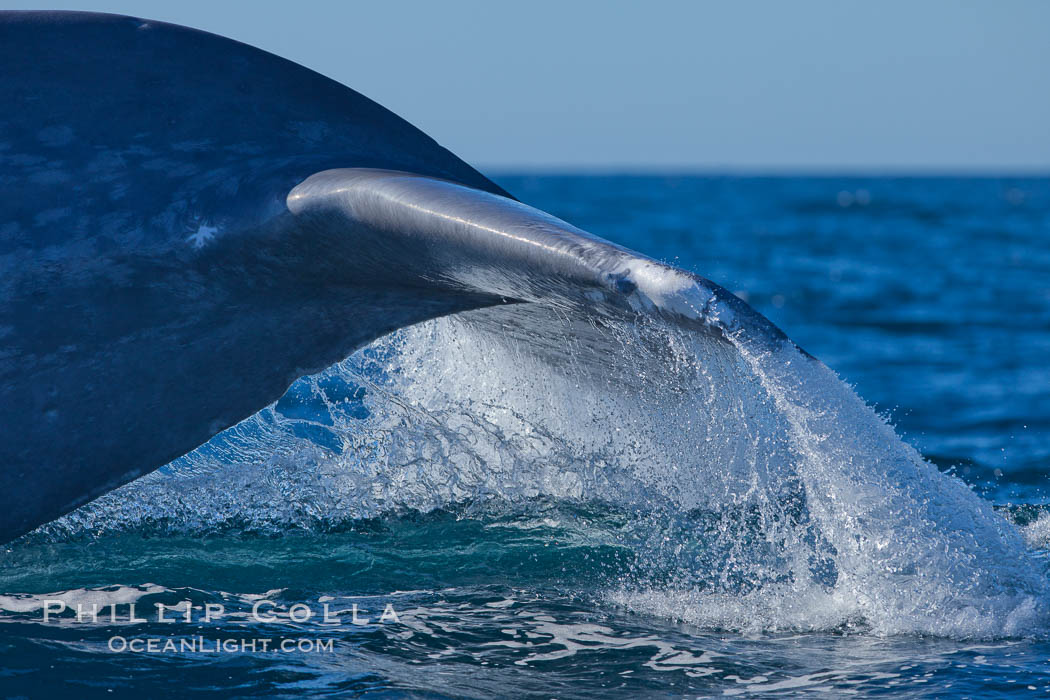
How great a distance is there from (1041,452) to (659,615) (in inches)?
222

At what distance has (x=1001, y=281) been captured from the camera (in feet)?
73.6

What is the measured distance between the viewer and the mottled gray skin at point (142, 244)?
12.2 feet

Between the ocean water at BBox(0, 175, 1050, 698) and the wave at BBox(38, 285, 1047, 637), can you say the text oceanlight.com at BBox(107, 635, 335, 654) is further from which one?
the wave at BBox(38, 285, 1047, 637)

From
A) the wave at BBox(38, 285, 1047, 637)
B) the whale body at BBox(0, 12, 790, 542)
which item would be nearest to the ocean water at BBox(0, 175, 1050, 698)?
the wave at BBox(38, 285, 1047, 637)

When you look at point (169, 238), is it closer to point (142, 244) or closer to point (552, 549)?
point (142, 244)

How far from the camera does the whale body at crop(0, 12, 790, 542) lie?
369cm

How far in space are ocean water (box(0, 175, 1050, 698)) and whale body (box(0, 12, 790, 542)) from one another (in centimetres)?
66

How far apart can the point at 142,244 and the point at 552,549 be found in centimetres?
237

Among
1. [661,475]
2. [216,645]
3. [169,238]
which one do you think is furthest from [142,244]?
[661,475]

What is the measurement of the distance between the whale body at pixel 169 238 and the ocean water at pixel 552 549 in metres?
0.66

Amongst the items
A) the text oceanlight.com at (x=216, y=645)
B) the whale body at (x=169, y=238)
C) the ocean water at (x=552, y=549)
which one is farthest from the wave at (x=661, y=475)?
the text oceanlight.com at (x=216, y=645)

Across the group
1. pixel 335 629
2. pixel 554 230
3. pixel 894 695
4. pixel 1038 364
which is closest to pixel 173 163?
pixel 554 230

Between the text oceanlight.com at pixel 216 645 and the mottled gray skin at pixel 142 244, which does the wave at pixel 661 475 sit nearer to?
the mottled gray skin at pixel 142 244

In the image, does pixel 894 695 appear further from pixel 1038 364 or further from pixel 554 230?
pixel 1038 364
